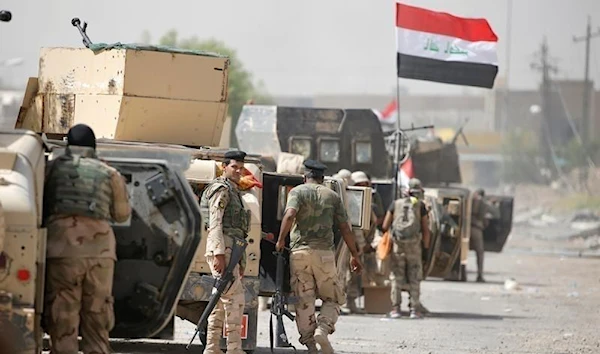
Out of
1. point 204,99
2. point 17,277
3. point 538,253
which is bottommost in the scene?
point 538,253

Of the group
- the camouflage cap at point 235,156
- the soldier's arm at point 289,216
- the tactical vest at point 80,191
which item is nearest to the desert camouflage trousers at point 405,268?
the soldier's arm at point 289,216

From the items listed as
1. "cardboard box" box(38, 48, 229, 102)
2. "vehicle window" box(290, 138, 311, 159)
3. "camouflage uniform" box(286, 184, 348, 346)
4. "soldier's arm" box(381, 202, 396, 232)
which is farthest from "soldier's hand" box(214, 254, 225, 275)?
"vehicle window" box(290, 138, 311, 159)

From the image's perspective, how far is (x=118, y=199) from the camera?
997 cm

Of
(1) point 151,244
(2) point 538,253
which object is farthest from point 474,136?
(1) point 151,244

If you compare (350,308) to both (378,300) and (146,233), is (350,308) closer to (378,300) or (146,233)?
(378,300)

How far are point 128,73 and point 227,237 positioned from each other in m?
2.83

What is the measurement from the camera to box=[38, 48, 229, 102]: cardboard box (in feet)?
49.1

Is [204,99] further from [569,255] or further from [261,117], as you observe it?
[569,255]

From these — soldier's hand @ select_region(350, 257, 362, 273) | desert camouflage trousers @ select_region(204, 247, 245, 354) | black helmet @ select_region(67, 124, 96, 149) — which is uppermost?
black helmet @ select_region(67, 124, 96, 149)

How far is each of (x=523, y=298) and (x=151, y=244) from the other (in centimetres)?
1683

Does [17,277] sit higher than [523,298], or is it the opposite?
[17,277]

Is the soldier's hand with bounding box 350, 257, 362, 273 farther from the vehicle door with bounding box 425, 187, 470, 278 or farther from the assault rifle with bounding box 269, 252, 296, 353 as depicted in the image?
the vehicle door with bounding box 425, 187, 470, 278

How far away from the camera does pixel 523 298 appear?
26422mm

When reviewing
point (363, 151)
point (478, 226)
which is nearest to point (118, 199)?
point (363, 151)
